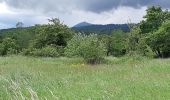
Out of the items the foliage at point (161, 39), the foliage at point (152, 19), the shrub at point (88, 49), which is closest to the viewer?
the shrub at point (88, 49)

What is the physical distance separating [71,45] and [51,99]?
23.8 metres

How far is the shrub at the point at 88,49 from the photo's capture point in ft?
102

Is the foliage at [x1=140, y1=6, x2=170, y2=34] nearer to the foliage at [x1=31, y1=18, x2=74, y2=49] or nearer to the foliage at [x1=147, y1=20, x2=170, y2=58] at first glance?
the foliage at [x1=147, y1=20, x2=170, y2=58]

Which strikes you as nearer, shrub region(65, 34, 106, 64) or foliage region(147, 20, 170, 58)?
shrub region(65, 34, 106, 64)

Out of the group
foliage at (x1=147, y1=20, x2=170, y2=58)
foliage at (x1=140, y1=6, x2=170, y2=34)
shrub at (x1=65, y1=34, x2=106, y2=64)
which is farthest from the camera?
foliage at (x1=140, y1=6, x2=170, y2=34)

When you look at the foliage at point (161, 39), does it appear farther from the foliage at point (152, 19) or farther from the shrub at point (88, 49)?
the shrub at point (88, 49)

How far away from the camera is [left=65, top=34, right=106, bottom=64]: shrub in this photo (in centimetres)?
3103

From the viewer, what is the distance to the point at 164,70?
17.9m

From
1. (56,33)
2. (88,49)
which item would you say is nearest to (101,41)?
(88,49)

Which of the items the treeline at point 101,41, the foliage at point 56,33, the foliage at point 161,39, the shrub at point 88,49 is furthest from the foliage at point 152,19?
the shrub at point 88,49

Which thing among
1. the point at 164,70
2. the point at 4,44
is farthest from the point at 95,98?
the point at 4,44

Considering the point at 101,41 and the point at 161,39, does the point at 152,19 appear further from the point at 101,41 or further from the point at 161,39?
the point at 101,41

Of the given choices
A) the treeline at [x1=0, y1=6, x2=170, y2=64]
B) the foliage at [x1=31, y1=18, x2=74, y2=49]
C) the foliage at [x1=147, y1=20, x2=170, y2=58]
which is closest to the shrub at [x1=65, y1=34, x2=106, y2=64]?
the treeline at [x1=0, y1=6, x2=170, y2=64]

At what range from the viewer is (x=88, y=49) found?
31.0 meters
